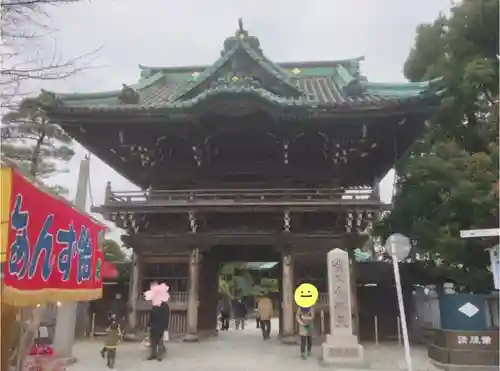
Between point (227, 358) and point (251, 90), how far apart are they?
6.78 meters

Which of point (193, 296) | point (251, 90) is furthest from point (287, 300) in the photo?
point (251, 90)

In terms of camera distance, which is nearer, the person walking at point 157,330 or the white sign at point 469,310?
the white sign at point 469,310

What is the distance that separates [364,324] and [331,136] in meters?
6.10

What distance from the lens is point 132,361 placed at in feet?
35.6

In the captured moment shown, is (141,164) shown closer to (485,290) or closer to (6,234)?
(485,290)

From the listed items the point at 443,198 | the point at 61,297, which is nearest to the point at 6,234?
the point at 61,297

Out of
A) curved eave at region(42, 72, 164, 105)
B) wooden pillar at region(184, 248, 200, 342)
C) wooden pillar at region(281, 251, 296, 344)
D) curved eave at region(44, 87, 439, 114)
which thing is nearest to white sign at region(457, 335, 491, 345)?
wooden pillar at region(281, 251, 296, 344)

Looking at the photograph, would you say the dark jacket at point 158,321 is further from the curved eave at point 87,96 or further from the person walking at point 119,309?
the curved eave at point 87,96

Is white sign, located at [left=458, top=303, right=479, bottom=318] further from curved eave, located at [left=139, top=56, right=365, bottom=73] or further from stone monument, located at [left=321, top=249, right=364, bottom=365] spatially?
curved eave, located at [left=139, top=56, right=365, bottom=73]

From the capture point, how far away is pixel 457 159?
43.5 ft

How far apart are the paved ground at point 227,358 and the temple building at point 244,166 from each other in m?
1.03

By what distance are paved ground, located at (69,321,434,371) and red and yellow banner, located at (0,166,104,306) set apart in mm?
5422

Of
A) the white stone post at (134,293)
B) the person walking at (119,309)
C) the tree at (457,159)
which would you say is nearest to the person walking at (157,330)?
the white stone post at (134,293)

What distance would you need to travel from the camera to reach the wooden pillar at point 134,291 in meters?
13.8
